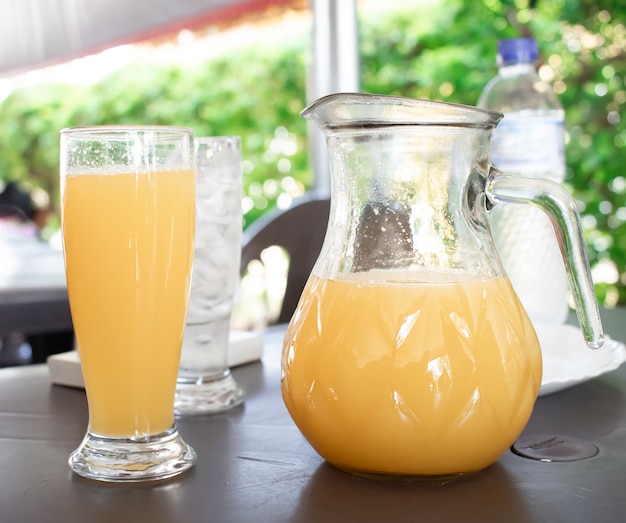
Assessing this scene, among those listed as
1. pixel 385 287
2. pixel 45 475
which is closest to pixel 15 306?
pixel 45 475

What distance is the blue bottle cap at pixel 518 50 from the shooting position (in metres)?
1.11

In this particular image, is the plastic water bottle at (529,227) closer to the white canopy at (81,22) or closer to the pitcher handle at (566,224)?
the pitcher handle at (566,224)

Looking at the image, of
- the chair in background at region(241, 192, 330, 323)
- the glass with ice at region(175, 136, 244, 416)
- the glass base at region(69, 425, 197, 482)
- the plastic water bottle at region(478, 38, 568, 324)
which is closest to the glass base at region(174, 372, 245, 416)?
the glass with ice at region(175, 136, 244, 416)

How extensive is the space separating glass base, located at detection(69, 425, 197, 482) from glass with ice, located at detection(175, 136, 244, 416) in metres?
0.15

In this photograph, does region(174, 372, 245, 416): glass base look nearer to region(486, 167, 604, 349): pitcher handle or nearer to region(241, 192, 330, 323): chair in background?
region(486, 167, 604, 349): pitcher handle

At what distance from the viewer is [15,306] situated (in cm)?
177

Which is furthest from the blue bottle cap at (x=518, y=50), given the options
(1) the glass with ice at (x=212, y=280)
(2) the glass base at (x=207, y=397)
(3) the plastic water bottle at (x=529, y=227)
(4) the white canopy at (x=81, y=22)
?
(4) the white canopy at (x=81, y=22)

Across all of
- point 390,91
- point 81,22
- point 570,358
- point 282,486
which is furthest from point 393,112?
point 390,91

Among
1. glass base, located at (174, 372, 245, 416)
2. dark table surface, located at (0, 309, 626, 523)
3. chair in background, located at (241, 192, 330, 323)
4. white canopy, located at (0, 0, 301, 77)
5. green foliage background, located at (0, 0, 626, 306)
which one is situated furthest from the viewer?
green foliage background, located at (0, 0, 626, 306)

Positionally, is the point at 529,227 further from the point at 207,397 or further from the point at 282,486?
the point at 282,486

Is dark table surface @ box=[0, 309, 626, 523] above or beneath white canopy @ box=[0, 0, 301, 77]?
beneath

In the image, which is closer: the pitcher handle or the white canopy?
the pitcher handle

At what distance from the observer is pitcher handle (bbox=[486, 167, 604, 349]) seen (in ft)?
1.92

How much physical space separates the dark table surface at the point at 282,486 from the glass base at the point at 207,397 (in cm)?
2
